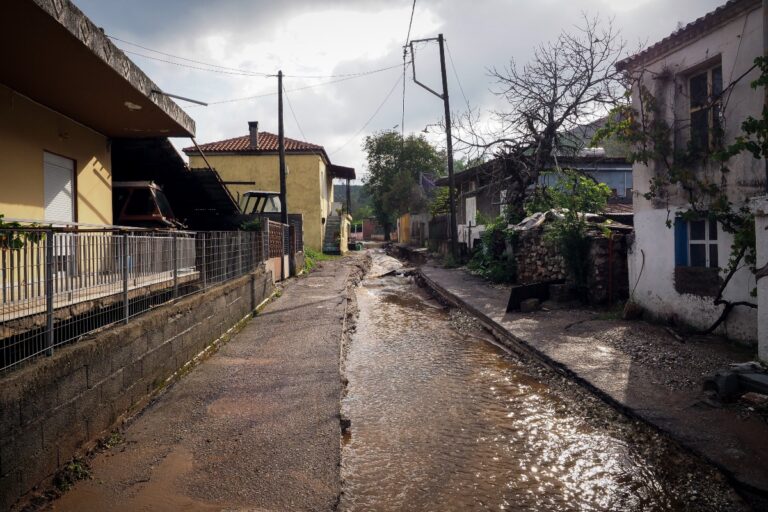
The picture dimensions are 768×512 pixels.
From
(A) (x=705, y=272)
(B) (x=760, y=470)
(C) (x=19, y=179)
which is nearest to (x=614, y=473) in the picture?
(B) (x=760, y=470)

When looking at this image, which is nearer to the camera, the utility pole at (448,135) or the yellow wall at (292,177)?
the utility pole at (448,135)

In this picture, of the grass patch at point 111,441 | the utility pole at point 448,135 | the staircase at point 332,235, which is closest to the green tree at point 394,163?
the staircase at point 332,235

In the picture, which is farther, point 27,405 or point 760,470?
point 760,470

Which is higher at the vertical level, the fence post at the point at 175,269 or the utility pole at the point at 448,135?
the utility pole at the point at 448,135

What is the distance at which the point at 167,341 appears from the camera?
5758mm

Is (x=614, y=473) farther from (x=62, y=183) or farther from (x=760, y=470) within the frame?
(x=62, y=183)

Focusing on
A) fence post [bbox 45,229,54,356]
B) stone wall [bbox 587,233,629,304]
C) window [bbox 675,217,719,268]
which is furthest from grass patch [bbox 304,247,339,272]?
fence post [bbox 45,229,54,356]

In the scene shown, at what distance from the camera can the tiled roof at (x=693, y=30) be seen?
701 centimetres

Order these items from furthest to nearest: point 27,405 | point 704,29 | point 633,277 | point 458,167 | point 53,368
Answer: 1. point 458,167
2. point 633,277
3. point 704,29
4. point 53,368
5. point 27,405

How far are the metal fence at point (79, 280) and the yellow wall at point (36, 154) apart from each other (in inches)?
89.2

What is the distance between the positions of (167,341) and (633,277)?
7.74m

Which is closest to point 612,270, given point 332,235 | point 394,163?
point 332,235

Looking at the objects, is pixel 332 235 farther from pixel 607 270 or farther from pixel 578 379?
pixel 578 379

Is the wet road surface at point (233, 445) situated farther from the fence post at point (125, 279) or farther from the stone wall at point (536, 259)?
the stone wall at point (536, 259)
